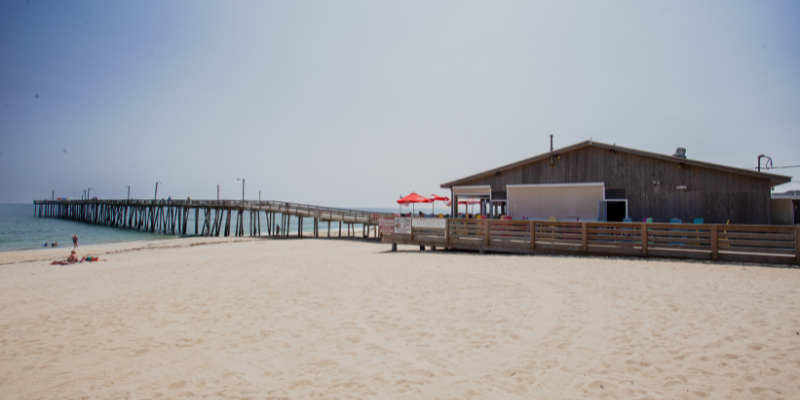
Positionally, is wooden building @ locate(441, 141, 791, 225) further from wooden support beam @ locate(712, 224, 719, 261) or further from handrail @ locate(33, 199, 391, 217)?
handrail @ locate(33, 199, 391, 217)

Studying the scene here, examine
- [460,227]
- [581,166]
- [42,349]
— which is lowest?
[42,349]

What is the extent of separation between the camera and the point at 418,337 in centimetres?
500

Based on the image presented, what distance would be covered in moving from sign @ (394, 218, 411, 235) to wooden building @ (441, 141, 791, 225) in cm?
367

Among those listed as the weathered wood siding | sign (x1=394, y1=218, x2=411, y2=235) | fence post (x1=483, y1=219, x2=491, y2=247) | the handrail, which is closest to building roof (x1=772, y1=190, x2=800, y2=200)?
the weathered wood siding

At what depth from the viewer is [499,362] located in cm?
419

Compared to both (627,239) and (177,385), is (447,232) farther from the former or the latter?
(177,385)

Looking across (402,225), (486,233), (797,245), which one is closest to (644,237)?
(797,245)

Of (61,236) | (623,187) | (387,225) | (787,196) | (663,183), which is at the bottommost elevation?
(61,236)

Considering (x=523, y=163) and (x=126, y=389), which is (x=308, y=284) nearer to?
(x=126, y=389)

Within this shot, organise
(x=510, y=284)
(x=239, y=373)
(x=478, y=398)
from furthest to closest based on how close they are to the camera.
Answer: (x=510, y=284) < (x=239, y=373) < (x=478, y=398)

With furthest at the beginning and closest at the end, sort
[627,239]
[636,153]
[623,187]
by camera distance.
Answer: [623,187] < [636,153] < [627,239]

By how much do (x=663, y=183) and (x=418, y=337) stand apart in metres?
13.3

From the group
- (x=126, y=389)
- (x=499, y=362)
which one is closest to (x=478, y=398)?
(x=499, y=362)

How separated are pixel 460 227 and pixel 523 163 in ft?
14.1
